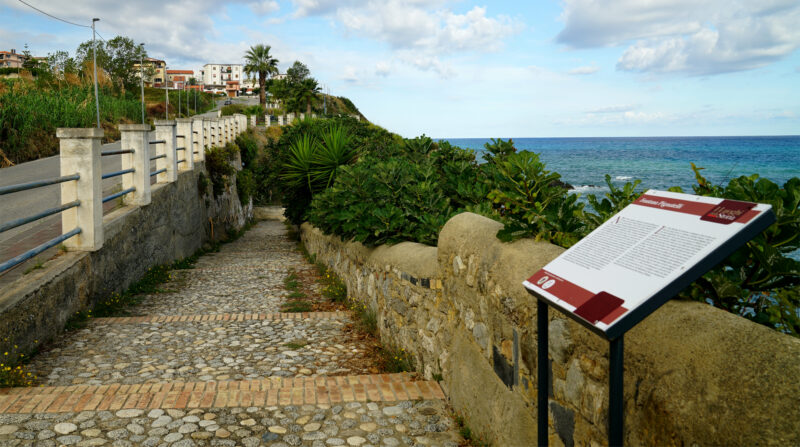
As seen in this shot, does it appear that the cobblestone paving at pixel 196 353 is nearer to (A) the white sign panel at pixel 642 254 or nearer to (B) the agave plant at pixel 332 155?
(A) the white sign panel at pixel 642 254

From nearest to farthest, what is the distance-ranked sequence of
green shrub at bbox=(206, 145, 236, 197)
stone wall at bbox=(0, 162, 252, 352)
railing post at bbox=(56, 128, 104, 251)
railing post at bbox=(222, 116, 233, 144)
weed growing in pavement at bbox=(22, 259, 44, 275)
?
stone wall at bbox=(0, 162, 252, 352), weed growing in pavement at bbox=(22, 259, 44, 275), railing post at bbox=(56, 128, 104, 251), green shrub at bbox=(206, 145, 236, 197), railing post at bbox=(222, 116, 233, 144)

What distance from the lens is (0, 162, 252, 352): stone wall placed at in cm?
466

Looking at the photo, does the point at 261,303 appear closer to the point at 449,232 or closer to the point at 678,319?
the point at 449,232

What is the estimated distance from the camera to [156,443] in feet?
10.3

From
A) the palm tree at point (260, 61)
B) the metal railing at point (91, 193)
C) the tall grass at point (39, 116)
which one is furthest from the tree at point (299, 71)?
the metal railing at point (91, 193)

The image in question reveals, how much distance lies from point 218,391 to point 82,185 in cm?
363

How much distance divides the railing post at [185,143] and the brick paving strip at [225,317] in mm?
7405

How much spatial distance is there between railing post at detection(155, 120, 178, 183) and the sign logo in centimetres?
1100

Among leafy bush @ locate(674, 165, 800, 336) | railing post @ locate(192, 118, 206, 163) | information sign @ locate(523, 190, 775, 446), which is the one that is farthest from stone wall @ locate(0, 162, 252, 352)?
leafy bush @ locate(674, 165, 800, 336)

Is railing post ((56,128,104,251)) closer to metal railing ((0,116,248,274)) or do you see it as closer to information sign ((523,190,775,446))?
metal railing ((0,116,248,274))

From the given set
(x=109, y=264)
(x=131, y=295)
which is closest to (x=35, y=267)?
(x=109, y=264)

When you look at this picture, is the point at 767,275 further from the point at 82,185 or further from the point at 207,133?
the point at 207,133

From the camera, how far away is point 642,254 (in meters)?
1.62

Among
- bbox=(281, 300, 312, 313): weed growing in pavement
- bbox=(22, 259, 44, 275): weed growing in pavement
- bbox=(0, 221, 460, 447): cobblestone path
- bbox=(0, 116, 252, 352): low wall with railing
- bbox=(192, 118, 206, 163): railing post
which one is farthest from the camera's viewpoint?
bbox=(192, 118, 206, 163): railing post
